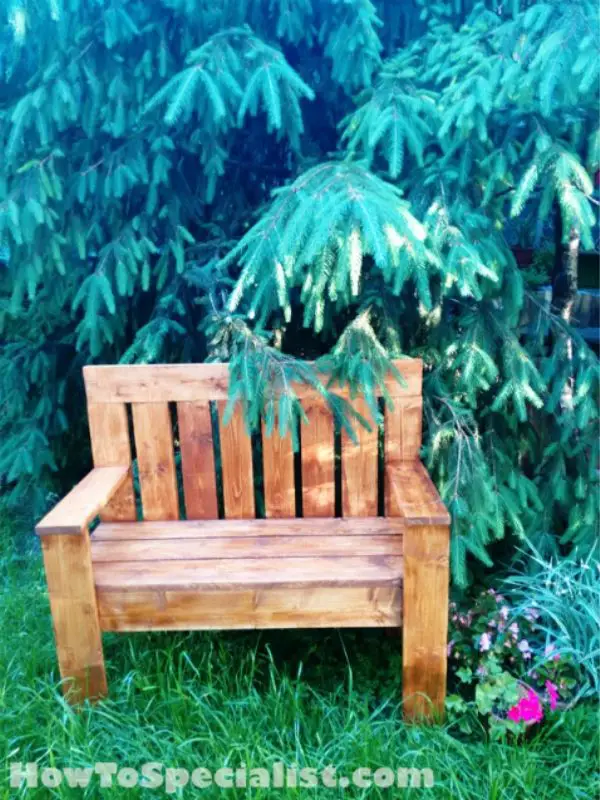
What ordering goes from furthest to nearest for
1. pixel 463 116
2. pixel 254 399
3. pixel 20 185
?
pixel 20 185 < pixel 254 399 < pixel 463 116

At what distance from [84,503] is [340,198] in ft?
3.88

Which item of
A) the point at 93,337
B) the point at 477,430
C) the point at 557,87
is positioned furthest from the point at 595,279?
the point at 93,337

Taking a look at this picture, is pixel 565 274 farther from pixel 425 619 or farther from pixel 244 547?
pixel 244 547

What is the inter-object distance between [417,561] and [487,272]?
881 millimetres

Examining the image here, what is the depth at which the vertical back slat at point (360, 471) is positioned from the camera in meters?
2.30

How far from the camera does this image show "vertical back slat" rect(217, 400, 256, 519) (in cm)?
229

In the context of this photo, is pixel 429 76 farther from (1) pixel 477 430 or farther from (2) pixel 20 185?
(2) pixel 20 185

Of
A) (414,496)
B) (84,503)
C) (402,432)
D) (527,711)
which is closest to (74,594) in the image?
(84,503)

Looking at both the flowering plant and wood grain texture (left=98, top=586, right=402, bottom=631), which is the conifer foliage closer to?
the flowering plant

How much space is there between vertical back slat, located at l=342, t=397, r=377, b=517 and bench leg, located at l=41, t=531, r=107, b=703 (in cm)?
94

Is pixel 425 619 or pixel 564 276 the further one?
pixel 564 276

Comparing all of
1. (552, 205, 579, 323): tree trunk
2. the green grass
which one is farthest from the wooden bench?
(552, 205, 579, 323): tree trunk

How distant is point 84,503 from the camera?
1.94 m

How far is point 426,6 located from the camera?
7.72 feet
